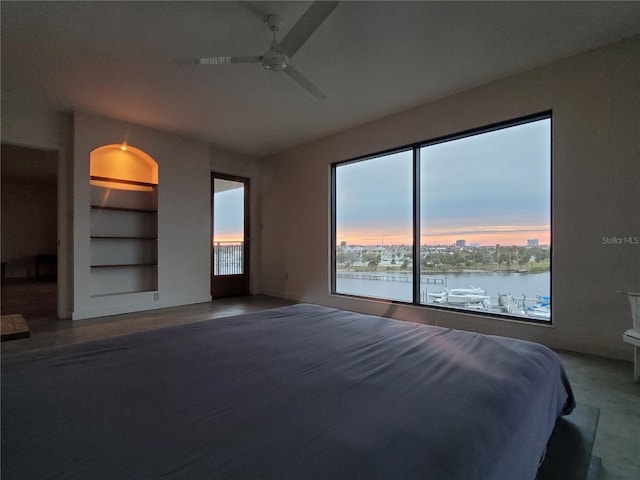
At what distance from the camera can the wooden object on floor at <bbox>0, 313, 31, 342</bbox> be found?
1559 millimetres

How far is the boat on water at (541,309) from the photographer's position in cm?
321

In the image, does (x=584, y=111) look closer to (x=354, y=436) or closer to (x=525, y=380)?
(x=525, y=380)

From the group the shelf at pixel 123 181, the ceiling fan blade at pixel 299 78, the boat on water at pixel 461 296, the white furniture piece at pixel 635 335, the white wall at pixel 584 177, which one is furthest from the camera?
the shelf at pixel 123 181

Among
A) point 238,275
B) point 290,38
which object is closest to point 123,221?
point 238,275

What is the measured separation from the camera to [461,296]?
12.6 ft

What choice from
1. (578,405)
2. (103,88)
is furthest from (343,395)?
(103,88)

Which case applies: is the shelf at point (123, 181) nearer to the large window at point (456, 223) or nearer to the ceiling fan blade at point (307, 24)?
the large window at point (456, 223)

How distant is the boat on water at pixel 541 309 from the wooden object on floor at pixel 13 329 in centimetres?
411

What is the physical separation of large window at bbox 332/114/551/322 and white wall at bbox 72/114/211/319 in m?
2.40

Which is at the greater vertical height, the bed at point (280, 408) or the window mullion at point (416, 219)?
the window mullion at point (416, 219)

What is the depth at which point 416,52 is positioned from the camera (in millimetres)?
2914

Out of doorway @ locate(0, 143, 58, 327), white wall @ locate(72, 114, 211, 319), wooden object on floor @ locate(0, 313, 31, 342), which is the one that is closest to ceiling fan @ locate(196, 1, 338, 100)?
wooden object on floor @ locate(0, 313, 31, 342)

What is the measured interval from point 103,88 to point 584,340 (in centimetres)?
563

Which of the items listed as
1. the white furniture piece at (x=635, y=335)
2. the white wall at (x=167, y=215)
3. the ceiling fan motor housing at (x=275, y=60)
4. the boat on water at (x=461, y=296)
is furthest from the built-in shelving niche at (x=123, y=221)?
the white furniture piece at (x=635, y=335)
